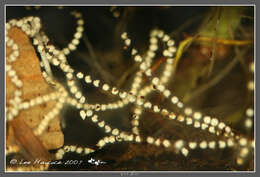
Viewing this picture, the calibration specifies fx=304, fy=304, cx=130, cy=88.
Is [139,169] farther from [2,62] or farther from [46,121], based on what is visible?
[2,62]

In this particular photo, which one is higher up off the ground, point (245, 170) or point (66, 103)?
point (66, 103)

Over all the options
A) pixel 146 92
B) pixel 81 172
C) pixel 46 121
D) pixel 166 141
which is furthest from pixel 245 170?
pixel 46 121

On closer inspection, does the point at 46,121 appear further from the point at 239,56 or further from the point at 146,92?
the point at 239,56

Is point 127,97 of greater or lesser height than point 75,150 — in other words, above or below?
above

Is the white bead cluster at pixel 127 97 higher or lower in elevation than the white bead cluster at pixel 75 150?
higher

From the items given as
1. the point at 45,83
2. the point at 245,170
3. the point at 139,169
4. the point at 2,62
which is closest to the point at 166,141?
the point at 139,169

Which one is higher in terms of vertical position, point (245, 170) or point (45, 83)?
point (45, 83)

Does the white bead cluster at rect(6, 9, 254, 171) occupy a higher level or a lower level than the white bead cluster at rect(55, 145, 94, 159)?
higher

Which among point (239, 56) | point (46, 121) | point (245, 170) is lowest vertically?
point (245, 170)
